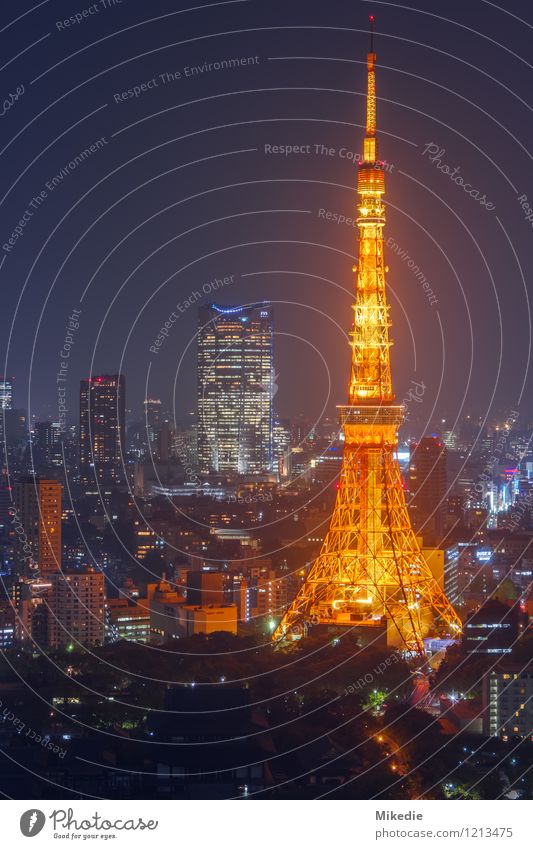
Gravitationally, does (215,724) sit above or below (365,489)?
below

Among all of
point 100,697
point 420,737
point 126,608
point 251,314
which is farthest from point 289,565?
point 420,737

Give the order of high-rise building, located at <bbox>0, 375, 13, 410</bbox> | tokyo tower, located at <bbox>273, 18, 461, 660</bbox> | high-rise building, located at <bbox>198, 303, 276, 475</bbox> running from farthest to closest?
high-rise building, located at <bbox>198, 303, 276, 475</bbox>, high-rise building, located at <bbox>0, 375, 13, 410</bbox>, tokyo tower, located at <bbox>273, 18, 461, 660</bbox>

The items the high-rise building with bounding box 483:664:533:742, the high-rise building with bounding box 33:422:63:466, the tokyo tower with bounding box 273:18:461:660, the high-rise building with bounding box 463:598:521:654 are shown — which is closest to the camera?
the high-rise building with bounding box 483:664:533:742

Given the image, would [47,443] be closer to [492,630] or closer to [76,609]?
[76,609]

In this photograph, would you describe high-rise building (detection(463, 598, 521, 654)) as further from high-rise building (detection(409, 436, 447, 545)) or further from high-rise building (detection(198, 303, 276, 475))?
high-rise building (detection(198, 303, 276, 475))

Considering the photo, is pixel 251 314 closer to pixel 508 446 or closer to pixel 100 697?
pixel 508 446

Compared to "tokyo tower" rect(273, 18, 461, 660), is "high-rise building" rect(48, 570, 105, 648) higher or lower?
lower

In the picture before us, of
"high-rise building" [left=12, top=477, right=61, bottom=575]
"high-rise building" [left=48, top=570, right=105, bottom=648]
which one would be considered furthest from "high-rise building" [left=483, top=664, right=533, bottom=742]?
"high-rise building" [left=12, top=477, right=61, bottom=575]

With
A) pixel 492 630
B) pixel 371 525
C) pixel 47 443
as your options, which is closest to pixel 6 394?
pixel 47 443
